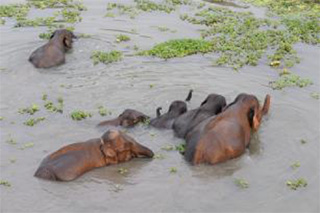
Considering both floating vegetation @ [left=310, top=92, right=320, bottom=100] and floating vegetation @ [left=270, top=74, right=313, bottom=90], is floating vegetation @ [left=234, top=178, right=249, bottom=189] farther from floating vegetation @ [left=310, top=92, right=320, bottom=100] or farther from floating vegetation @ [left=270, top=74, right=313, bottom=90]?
floating vegetation @ [left=270, top=74, right=313, bottom=90]

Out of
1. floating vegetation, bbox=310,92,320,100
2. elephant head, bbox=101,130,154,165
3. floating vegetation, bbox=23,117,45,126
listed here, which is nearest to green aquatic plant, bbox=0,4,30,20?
floating vegetation, bbox=23,117,45,126

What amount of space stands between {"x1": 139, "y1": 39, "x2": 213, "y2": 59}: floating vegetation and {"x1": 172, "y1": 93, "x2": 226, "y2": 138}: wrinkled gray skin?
3632mm

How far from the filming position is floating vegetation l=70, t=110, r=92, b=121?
1124 centimetres

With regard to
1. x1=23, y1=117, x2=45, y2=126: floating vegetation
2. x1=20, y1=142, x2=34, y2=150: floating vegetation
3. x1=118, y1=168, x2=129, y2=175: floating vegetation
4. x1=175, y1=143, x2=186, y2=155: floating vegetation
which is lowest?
x1=20, y1=142, x2=34, y2=150: floating vegetation

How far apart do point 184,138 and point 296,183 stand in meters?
2.24

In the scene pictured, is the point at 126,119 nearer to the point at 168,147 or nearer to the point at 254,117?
the point at 168,147

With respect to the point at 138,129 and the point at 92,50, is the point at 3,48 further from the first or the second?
the point at 138,129

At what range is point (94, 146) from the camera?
30.7 ft

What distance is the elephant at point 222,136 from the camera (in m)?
9.45

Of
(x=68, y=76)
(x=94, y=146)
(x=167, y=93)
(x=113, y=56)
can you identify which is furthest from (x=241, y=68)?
(x=94, y=146)

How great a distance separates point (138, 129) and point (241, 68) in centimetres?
388

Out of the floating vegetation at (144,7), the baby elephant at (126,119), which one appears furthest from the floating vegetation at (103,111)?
the floating vegetation at (144,7)

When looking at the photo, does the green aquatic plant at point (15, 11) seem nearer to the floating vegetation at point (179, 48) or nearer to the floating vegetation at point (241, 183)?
the floating vegetation at point (179, 48)

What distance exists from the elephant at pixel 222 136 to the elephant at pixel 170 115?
0.92 metres
